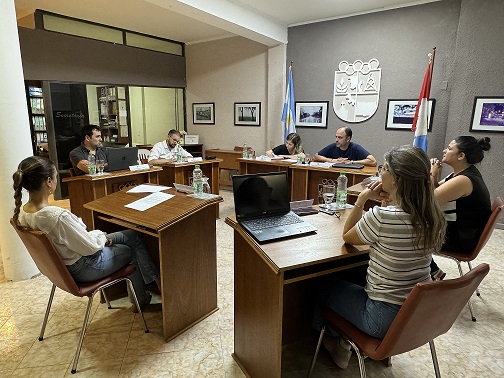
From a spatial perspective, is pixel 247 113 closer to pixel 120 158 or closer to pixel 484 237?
pixel 120 158

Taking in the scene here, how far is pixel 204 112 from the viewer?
23.7 ft

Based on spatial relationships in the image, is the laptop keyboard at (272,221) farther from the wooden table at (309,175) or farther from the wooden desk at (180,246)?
the wooden table at (309,175)

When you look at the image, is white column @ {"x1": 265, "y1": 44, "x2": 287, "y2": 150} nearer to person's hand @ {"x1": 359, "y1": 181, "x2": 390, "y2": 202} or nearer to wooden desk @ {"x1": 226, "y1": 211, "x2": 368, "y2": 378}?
wooden desk @ {"x1": 226, "y1": 211, "x2": 368, "y2": 378}

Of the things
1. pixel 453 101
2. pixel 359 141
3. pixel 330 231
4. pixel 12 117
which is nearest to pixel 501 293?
pixel 330 231

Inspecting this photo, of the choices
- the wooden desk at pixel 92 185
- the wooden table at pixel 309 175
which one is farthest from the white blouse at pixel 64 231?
the wooden table at pixel 309 175

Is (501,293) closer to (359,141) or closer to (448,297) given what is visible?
(448,297)

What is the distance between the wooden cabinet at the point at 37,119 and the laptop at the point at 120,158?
2.58 metres

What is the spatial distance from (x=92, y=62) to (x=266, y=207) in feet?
17.5

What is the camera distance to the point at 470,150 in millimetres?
2264

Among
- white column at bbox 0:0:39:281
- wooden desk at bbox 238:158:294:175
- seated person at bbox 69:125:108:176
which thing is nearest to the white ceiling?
seated person at bbox 69:125:108:176

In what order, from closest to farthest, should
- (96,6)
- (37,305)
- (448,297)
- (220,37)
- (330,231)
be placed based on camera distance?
(448,297)
(330,231)
(37,305)
(96,6)
(220,37)

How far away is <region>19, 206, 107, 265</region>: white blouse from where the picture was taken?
165 centimetres

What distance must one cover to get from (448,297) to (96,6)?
5.72 meters

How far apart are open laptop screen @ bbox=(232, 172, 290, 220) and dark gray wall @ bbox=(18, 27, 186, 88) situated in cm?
492
